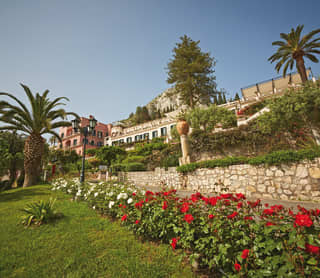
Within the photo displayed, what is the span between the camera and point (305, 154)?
6012mm

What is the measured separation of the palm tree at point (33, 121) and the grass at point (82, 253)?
35.0 ft

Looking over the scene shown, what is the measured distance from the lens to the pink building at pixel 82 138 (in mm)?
43188

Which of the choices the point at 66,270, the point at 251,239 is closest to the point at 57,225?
the point at 66,270

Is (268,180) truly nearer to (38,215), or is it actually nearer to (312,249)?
(312,249)

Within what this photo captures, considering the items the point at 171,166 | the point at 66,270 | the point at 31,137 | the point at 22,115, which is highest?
the point at 22,115

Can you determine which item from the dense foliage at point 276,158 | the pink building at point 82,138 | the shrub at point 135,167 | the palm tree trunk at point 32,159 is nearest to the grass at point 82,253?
the dense foliage at point 276,158

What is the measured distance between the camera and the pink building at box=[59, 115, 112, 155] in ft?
142

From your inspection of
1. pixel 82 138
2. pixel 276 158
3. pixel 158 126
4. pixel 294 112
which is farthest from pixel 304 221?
pixel 82 138

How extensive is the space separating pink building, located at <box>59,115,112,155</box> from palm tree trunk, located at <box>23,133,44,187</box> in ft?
97.7

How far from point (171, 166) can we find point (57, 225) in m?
8.19

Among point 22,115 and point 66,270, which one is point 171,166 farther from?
point 22,115

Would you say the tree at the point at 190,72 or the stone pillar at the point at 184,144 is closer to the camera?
the stone pillar at the point at 184,144

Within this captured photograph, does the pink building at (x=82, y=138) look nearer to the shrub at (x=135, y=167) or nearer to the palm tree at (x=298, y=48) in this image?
the shrub at (x=135, y=167)

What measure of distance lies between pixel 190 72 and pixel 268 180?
19146 mm
